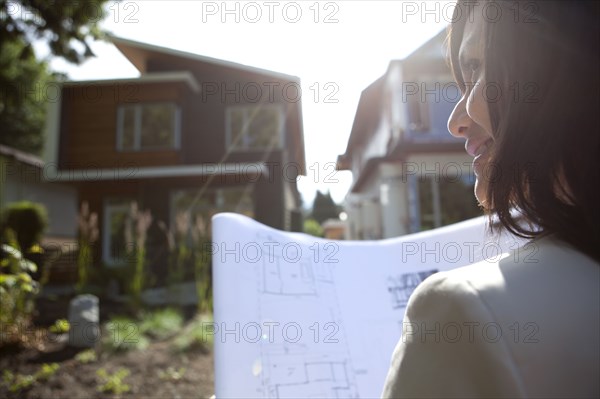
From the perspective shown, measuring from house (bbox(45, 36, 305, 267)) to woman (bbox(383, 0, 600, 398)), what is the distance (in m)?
10.3

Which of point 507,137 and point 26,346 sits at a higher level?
point 507,137

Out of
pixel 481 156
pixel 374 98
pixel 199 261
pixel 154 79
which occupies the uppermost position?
pixel 374 98

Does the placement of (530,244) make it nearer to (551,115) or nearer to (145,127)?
(551,115)

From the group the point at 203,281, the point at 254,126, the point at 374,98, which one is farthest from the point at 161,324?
the point at 374,98

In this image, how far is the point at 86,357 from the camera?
11.4 feet

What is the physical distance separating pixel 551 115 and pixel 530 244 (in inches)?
6.6

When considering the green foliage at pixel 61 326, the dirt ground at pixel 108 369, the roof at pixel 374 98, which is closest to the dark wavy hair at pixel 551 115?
the dirt ground at pixel 108 369

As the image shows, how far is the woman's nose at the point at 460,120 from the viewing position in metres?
0.76

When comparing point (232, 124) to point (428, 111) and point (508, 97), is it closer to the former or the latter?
point (428, 111)

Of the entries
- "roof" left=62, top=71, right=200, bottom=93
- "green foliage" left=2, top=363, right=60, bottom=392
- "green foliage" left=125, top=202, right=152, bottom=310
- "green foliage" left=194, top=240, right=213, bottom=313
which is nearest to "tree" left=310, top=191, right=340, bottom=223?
"roof" left=62, top=71, right=200, bottom=93

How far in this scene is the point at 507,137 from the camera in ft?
1.98

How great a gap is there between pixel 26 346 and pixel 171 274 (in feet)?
6.80

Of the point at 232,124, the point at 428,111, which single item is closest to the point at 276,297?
the point at 428,111

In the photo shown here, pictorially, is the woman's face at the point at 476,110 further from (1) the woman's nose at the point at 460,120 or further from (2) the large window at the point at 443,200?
(2) the large window at the point at 443,200
